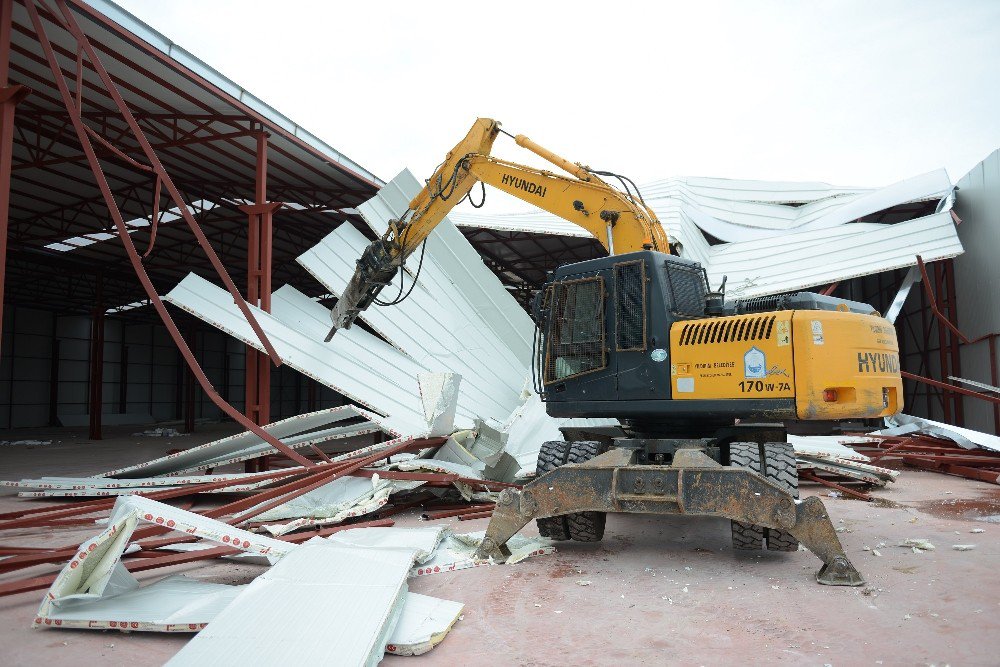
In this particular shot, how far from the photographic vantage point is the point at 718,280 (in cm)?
1848

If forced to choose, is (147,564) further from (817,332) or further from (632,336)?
(817,332)

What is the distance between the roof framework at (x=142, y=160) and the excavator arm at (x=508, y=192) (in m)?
3.66

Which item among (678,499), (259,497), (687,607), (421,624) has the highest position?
(678,499)

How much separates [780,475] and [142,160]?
16337 mm

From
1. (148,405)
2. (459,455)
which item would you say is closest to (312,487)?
(459,455)

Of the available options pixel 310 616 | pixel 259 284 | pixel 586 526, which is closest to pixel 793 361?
pixel 586 526

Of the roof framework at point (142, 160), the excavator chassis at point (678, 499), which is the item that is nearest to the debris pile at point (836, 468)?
the excavator chassis at point (678, 499)

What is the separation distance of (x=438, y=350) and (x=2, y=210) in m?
8.10

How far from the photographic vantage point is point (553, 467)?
7562mm

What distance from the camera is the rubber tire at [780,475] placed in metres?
6.13

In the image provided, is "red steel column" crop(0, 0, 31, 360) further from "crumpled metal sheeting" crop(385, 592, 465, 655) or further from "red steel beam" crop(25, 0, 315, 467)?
"crumpled metal sheeting" crop(385, 592, 465, 655)

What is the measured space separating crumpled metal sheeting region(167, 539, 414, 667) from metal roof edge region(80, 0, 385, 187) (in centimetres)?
940

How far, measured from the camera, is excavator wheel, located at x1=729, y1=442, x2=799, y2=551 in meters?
6.15

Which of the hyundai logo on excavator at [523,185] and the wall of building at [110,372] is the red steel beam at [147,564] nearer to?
the hyundai logo on excavator at [523,185]
